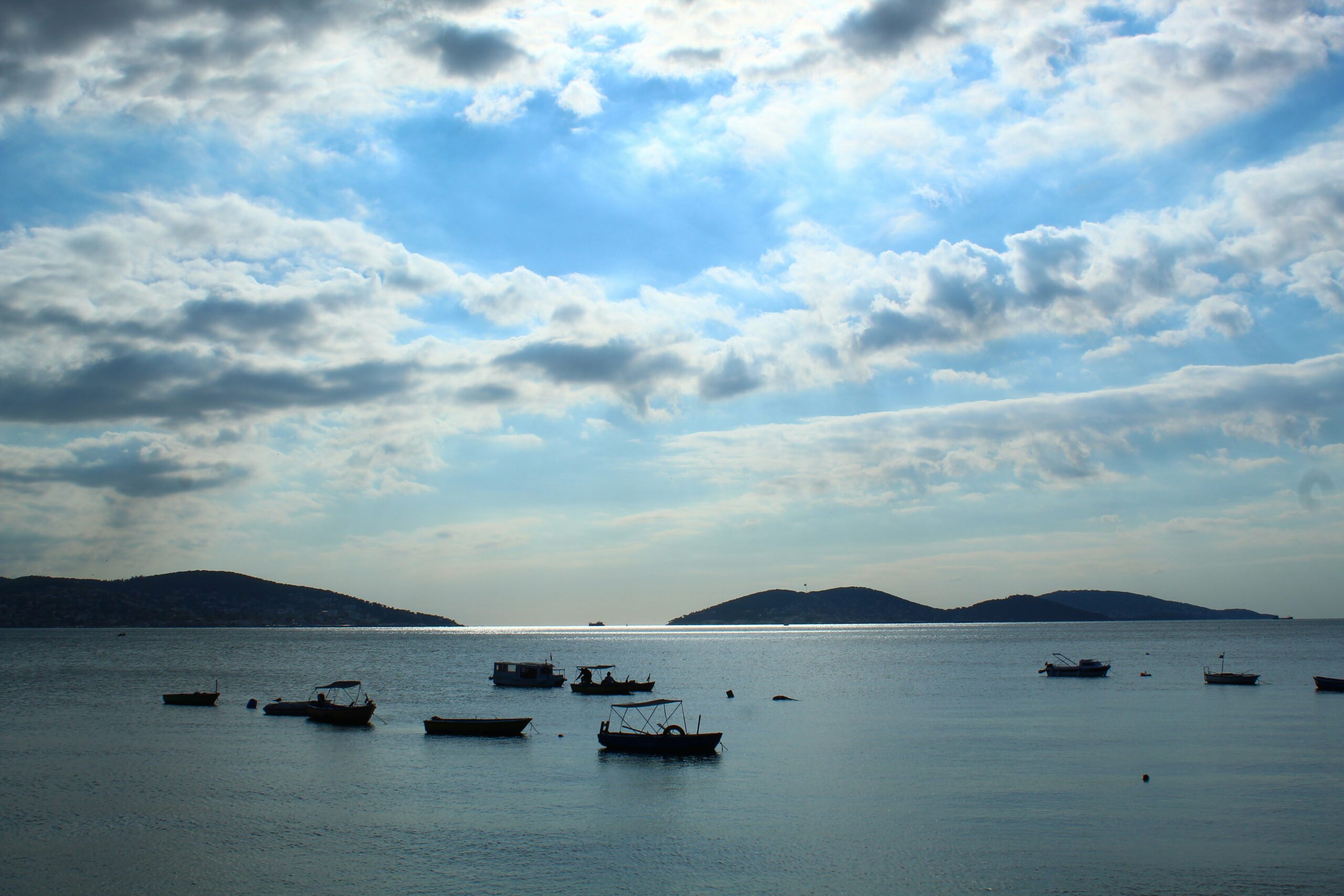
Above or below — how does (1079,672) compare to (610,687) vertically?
above

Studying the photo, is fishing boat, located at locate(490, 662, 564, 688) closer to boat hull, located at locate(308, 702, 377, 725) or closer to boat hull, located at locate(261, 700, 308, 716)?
boat hull, located at locate(261, 700, 308, 716)

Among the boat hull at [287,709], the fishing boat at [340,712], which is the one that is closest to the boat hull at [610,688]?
the fishing boat at [340,712]

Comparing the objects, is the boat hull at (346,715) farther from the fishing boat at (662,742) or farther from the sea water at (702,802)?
the fishing boat at (662,742)

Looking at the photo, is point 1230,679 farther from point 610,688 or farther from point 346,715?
point 346,715

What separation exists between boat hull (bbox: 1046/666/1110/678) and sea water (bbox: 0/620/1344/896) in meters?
32.4

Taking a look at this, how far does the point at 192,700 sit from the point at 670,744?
57.6m

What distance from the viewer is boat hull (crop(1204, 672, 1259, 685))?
11119 centimetres

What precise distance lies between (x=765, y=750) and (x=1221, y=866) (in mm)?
33487

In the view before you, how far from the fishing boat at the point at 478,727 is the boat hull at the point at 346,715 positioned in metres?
8.19

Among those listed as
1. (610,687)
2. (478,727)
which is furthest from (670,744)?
(610,687)

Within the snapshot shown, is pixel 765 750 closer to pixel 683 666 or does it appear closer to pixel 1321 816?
pixel 1321 816

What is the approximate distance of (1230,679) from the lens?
112438 millimetres

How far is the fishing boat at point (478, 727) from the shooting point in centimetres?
7319

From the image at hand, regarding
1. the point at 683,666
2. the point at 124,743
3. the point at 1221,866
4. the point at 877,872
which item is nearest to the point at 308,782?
the point at 124,743
